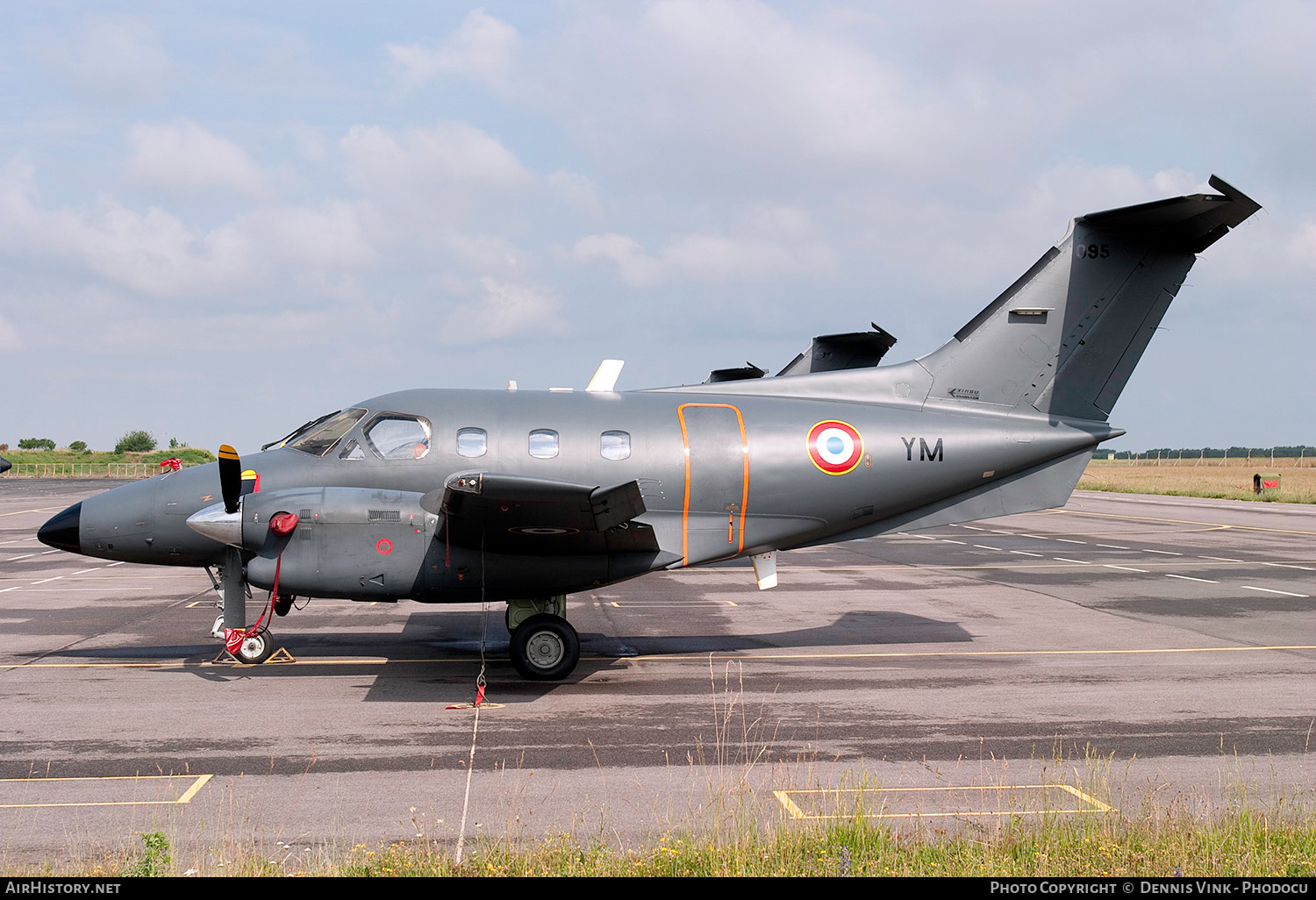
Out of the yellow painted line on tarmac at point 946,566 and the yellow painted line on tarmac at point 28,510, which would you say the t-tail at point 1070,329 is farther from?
the yellow painted line on tarmac at point 28,510

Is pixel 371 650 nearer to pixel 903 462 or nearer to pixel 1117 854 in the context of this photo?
pixel 903 462

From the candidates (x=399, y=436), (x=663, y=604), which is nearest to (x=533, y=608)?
(x=399, y=436)

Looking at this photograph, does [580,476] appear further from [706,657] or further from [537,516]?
[706,657]

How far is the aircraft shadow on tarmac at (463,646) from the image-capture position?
40.5ft

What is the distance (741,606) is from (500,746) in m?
10.2

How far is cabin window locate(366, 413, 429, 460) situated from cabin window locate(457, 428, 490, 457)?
42 centimetres

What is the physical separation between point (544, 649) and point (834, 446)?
15.7ft

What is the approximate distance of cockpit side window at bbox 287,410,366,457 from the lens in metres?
12.7

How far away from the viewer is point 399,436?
12602 millimetres

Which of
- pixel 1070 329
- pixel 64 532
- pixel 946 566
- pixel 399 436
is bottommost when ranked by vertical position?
pixel 946 566

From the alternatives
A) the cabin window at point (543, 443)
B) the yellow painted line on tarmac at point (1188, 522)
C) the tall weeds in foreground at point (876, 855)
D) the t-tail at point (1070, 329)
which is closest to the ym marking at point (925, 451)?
the t-tail at point (1070, 329)

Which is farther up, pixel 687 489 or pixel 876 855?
pixel 687 489

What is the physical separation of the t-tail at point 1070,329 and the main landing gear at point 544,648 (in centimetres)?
642

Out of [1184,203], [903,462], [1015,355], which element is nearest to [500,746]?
[903,462]
